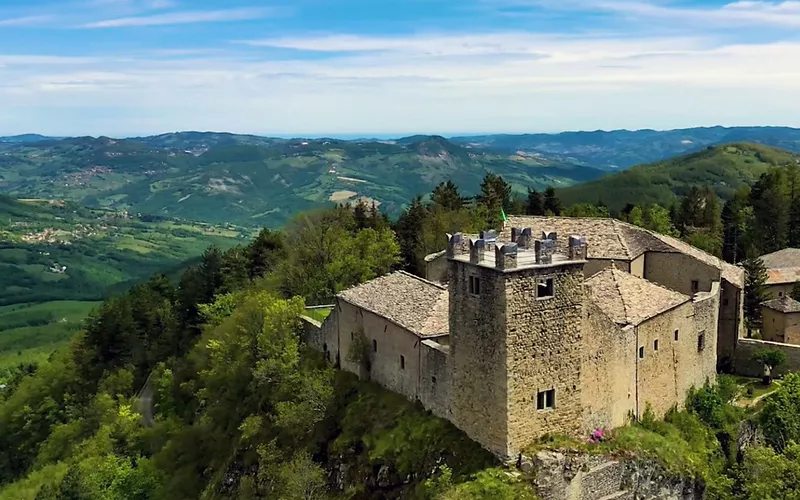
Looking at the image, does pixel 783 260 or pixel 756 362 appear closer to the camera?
pixel 756 362

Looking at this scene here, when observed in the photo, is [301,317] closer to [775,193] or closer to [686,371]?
[686,371]

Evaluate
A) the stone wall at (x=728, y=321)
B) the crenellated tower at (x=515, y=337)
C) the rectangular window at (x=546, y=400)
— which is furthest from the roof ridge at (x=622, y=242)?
the rectangular window at (x=546, y=400)

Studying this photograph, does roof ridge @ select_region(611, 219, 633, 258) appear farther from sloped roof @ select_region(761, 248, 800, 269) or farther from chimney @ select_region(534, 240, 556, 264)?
sloped roof @ select_region(761, 248, 800, 269)

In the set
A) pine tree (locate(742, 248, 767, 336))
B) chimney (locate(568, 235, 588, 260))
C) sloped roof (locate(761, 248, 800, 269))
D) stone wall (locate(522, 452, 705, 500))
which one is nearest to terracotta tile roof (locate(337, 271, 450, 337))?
chimney (locate(568, 235, 588, 260))

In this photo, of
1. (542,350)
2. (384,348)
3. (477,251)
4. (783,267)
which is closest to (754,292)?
(783,267)

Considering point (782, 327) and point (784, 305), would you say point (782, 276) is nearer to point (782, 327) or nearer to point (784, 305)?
point (784, 305)

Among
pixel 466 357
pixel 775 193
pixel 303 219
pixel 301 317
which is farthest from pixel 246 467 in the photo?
pixel 775 193
